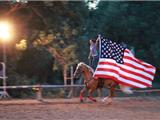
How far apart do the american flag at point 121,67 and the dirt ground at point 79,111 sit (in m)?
0.98

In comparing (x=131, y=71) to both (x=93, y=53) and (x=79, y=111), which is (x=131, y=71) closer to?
(x=93, y=53)

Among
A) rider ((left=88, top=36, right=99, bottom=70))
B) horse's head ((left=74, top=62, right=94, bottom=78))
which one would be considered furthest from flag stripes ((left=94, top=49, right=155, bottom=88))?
horse's head ((left=74, top=62, right=94, bottom=78))

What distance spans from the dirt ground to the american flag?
983 mm

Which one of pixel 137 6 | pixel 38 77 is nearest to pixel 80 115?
pixel 38 77

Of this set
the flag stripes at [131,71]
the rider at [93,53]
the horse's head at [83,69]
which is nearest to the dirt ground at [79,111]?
the flag stripes at [131,71]

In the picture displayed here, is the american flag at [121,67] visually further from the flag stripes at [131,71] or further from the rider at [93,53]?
the rider at [93,53]

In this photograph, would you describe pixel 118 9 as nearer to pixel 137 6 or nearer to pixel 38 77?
pixel 137 6

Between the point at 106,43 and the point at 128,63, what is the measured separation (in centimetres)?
130

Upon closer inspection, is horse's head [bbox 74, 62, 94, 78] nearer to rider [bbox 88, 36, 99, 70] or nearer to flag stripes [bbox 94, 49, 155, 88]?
rider [bbox 88, 36, 99, 70]

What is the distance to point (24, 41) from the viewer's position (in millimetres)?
25094

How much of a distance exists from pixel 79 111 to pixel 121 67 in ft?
14.8

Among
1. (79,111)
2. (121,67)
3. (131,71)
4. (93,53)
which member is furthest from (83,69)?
(79,111)

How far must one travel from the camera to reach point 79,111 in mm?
16844

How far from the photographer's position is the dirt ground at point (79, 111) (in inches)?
595
